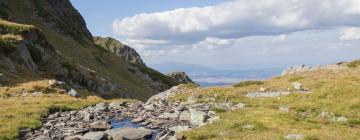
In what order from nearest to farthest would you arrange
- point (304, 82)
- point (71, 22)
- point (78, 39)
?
point (304, 82) < point (78, 39) < point (71, 22)

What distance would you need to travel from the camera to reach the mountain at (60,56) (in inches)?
2854

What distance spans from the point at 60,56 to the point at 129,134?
76089mm

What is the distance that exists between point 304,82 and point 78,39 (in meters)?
123

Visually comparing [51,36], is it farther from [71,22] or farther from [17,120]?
[17,120]

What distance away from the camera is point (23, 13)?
142 metres

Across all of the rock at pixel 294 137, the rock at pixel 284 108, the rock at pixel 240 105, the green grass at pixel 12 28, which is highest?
the green grass at pixel 12 28

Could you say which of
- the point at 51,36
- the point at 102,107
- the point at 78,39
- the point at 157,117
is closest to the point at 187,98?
the point at 102,107

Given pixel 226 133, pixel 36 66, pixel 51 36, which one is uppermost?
pixel 51 36

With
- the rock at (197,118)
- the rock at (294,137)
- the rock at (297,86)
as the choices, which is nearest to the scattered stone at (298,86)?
the rock at (297,86)

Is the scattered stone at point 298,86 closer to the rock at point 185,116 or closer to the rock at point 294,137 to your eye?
the rock at point 185,116

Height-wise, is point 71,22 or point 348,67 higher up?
point 71,22

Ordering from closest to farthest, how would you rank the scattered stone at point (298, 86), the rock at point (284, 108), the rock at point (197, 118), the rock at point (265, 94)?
the rock at point (197, 118), the rock at point (284, 108), the rock at point (265, 94), the scattered stone at point (298, 86)

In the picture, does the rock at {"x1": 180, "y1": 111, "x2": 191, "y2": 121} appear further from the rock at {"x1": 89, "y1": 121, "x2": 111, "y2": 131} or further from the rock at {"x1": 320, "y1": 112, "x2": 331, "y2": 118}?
the rock at {"x1": 320, "y1": 112, "x2": 331, "y2": 118}

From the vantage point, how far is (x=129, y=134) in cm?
2559
